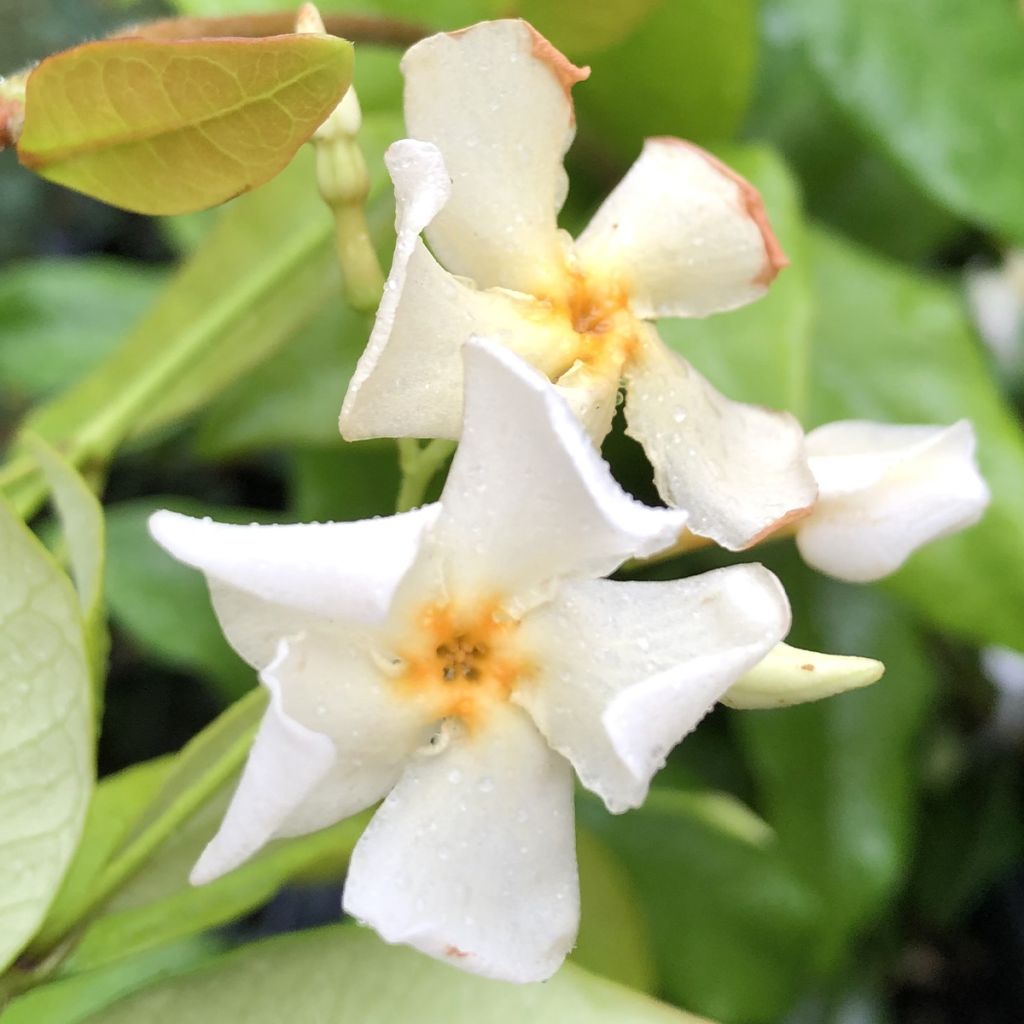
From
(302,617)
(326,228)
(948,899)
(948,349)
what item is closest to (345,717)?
(302,617)

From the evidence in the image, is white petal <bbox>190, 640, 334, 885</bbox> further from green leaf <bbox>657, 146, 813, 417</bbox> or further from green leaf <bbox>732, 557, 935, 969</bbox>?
green leaf <bbox>732, 557, 935, 969</bbox>

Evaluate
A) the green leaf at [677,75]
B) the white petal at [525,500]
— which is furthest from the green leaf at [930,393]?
the white petal at [525,500]

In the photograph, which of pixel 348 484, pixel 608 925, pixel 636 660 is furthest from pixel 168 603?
pixel 636 660

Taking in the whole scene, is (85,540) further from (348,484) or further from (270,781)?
(348,484)

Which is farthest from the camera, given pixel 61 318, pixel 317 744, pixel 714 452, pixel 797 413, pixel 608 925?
pixel 61 318

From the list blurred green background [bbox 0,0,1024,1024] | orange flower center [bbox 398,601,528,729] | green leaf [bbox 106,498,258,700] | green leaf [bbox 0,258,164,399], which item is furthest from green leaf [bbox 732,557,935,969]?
green leaf [bbox 0,258,164,399]

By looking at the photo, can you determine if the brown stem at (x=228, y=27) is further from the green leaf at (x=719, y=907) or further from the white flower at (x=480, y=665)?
the green leaf at (x=719, y=907)

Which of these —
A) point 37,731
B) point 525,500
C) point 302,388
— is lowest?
point 302,388
